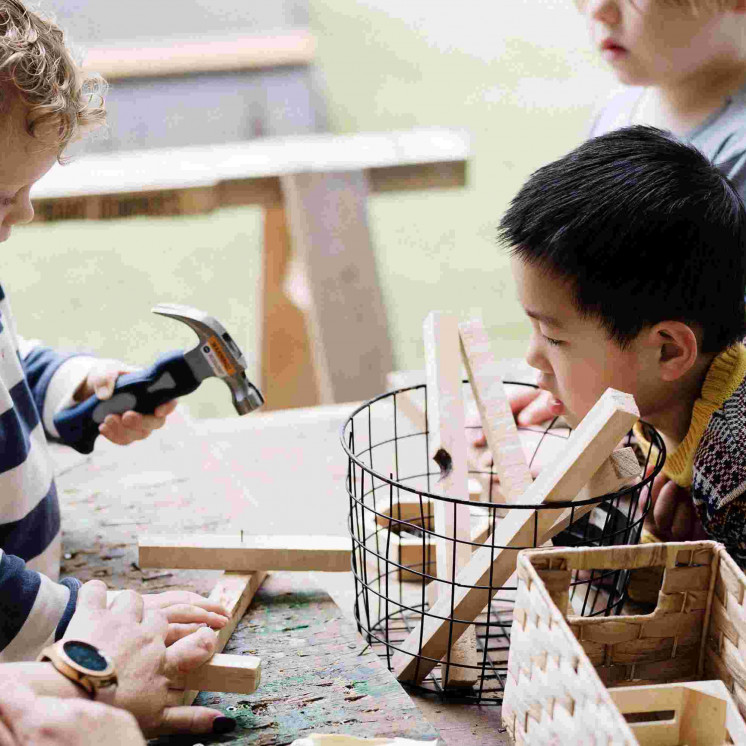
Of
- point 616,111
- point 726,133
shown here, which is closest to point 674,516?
point 726,133

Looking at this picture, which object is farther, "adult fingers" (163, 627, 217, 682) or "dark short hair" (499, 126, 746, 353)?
"dark short hair" (499, 126, 746, 353)

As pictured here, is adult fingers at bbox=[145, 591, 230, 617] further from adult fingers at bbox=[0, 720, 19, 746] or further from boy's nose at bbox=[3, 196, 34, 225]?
boy's nose at bbox=[3, 196, 34, 225]

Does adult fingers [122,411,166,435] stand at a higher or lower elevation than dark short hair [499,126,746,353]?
lower

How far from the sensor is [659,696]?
687 millimetres

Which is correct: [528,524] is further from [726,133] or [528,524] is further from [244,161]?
[244,161]

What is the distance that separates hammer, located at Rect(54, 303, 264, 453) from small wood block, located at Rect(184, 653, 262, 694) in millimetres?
427

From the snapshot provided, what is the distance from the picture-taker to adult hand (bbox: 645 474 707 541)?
3.61ft

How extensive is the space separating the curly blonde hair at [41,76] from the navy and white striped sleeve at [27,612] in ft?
1.51

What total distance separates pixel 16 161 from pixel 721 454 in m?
0.83

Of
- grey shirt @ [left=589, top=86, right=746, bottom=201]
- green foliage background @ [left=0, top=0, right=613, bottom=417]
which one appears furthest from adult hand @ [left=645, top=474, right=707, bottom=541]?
green foliage background @ [left=0, top=0, right=613, bottom=417]

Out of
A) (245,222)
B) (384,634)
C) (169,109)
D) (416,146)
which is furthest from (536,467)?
(245,222)

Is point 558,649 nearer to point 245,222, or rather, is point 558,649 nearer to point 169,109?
point 169,109

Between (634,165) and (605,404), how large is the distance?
34cm

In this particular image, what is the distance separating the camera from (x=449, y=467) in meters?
0.95
